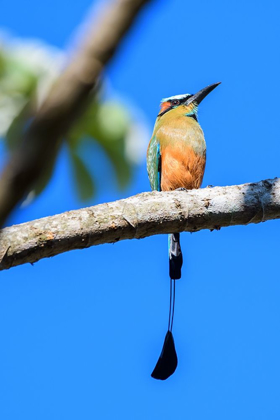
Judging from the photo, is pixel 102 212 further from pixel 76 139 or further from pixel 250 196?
pixel 76 139

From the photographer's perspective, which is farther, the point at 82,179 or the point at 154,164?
the point at 154,164

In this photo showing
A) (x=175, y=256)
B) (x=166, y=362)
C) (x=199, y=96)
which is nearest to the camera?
(x=166, y=362)

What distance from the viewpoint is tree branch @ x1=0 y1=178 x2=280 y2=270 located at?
2.85m

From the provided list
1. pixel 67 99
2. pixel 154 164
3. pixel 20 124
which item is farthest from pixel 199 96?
pixel 67 99

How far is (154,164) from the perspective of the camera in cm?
492

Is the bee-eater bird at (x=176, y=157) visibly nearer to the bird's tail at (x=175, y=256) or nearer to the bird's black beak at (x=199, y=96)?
the bird's tail at (x=175, y=256)

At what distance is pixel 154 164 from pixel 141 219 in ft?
6.16

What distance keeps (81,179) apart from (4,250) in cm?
160

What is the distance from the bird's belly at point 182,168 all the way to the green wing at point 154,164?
0.13 m

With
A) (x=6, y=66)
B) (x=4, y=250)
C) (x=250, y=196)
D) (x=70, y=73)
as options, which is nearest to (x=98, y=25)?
(x=70, y=73)

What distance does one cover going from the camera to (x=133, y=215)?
309 cm

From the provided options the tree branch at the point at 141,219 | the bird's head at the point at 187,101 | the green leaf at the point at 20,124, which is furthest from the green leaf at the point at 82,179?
the green leaf at the point at 20,124

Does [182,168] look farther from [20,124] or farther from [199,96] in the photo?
[20,124]

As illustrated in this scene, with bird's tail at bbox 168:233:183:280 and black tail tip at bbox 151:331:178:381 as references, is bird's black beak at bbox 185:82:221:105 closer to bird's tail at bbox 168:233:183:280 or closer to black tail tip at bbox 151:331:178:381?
bird's tail at bbox 168:233:183:280
